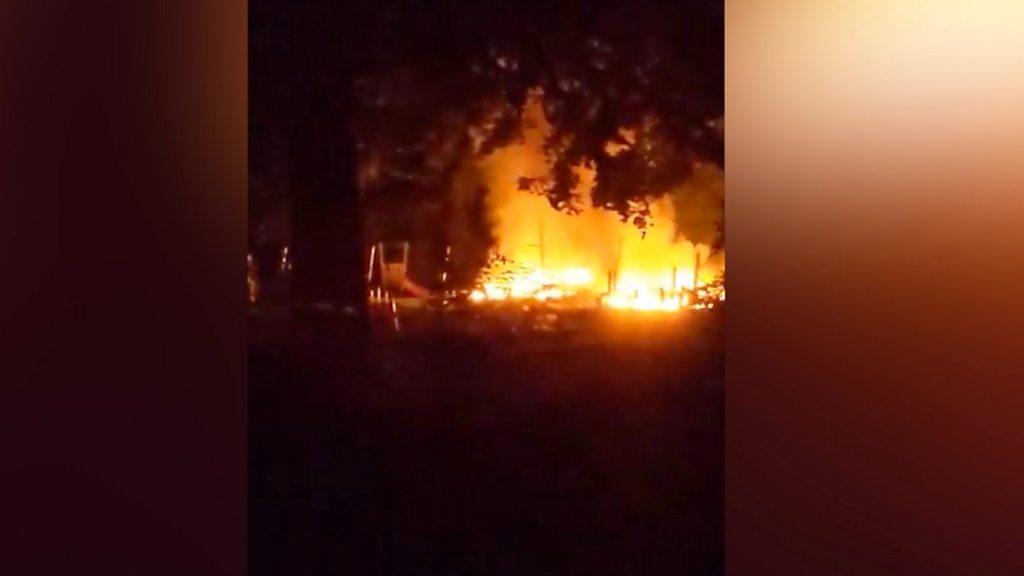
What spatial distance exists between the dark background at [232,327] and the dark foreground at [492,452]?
13 centimetres

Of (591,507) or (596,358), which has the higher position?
(596,358)

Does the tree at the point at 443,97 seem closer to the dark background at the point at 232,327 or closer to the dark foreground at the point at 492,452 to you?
the dark background at the point at 232,327

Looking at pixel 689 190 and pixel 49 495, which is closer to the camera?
pixel 689 190

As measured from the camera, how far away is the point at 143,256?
10.4ft

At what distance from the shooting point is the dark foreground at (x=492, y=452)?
302 centimetres

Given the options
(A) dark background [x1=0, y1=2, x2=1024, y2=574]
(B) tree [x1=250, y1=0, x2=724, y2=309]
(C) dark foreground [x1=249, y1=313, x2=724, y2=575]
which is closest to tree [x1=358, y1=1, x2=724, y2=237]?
(B) tree [x1=250, y1=0, x2=724, y2=309]

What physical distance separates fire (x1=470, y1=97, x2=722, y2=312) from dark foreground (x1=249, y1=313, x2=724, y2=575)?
0.41ft

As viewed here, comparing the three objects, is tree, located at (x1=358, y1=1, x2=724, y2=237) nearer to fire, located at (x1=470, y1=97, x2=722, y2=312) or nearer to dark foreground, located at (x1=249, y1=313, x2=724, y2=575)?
fire, located at (x1=470, y1=97, x2=722, y2=312)

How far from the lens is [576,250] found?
3043 millimetres

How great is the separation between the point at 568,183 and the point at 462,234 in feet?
1.37

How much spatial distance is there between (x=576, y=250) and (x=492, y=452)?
2.55ft

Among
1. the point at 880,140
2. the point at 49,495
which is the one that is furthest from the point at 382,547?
the point at 880,140

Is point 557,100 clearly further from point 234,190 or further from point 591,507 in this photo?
point 591,507

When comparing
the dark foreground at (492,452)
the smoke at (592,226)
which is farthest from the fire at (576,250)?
the dark foreground at (492,452)
